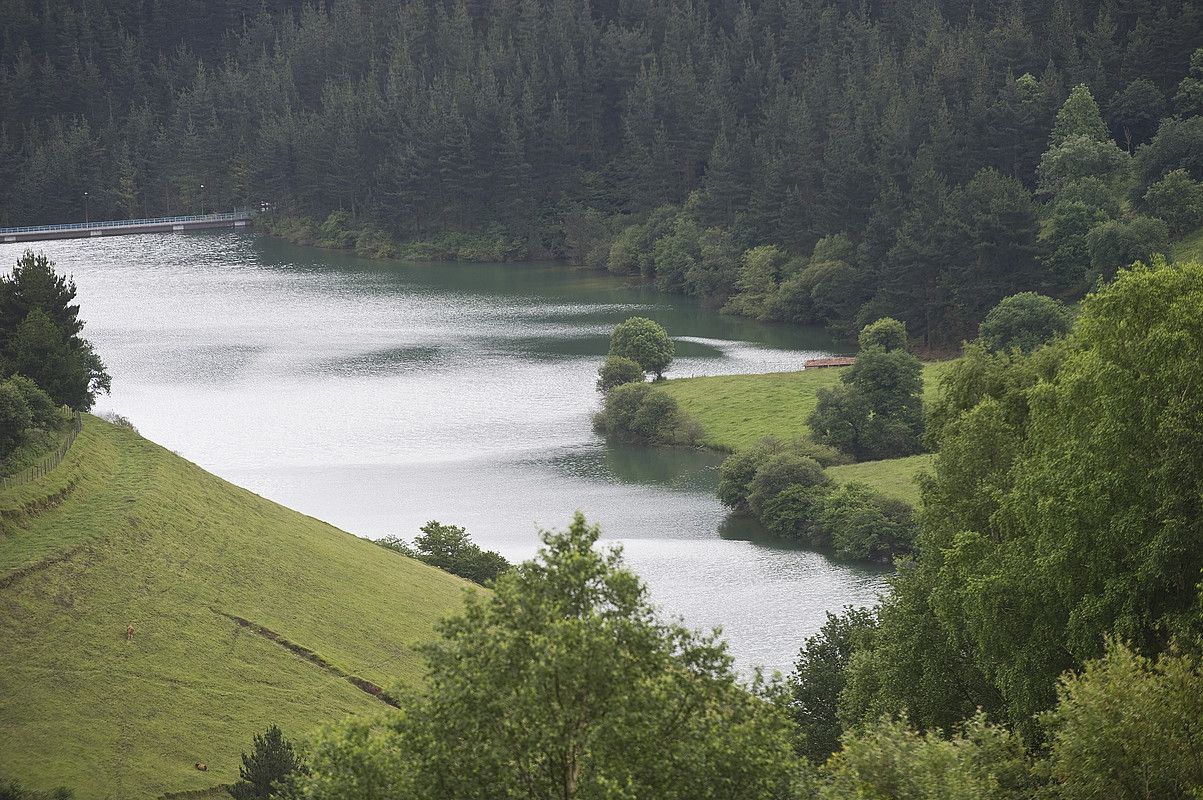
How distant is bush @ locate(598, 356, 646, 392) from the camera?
9088cm

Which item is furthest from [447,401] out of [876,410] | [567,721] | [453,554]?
[567,721]

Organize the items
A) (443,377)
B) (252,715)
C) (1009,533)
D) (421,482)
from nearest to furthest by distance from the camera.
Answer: (1009,533), (252,715), (421,482), (443,377)

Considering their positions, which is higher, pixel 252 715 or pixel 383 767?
pixel 383 767

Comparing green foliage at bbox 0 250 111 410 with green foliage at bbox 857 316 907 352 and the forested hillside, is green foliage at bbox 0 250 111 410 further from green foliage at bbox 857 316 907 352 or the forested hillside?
the forested hillside

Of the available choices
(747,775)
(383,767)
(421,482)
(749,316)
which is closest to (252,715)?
(383,767)

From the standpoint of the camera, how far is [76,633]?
128ft

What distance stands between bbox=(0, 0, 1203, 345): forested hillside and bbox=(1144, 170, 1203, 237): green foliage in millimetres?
245

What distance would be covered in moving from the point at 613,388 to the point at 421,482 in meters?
17.6

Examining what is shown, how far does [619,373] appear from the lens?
91.0 meters

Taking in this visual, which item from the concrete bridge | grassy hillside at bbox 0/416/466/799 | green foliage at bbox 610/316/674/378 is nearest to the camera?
grassy hillside at bbox 0/416/466/799

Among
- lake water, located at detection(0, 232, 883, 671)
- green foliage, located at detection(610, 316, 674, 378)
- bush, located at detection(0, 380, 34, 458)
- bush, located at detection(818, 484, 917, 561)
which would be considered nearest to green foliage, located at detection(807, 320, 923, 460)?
lake water, located at detection(0, 232, 883, 671)

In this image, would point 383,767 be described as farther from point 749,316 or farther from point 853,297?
point 749,316

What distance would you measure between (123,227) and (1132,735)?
536ft

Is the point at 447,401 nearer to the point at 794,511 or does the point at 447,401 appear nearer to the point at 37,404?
the point at 794,511
